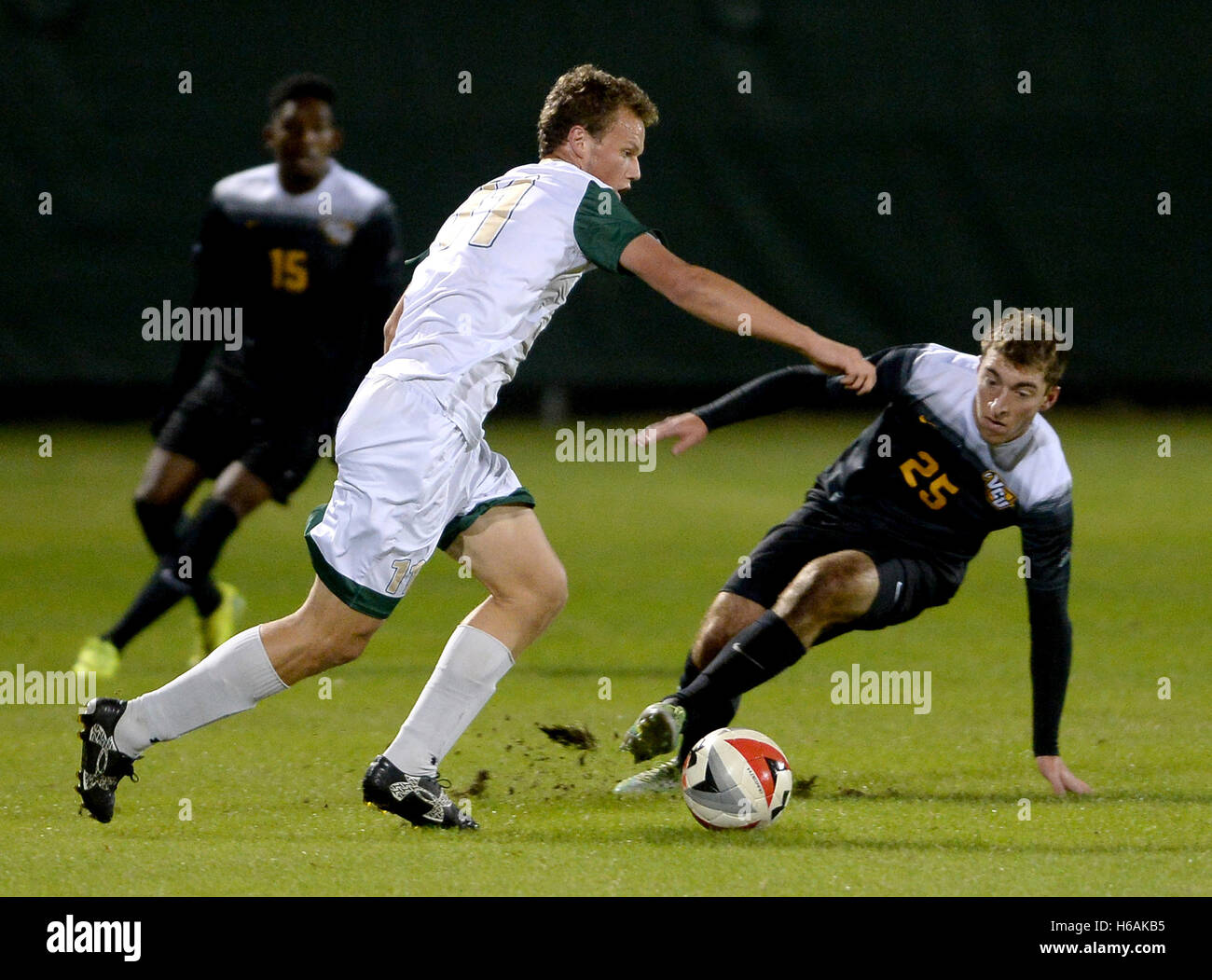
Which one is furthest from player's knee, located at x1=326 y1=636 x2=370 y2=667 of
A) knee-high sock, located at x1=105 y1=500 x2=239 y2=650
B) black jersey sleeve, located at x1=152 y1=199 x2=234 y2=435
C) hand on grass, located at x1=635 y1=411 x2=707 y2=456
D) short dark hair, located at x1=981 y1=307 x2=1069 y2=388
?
black jersey sleeve, located at x1=152 y1=199 x2=234 y2=435

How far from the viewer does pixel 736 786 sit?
479cm

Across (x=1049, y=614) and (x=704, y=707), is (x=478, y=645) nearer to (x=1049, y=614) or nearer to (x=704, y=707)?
(x=704, y=707)

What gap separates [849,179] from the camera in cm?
1552

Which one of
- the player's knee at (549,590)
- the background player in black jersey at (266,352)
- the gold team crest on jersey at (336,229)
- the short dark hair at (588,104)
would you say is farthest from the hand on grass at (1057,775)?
the gold team crest on jersey at (336,229)

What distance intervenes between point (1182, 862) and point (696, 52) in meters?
11.7

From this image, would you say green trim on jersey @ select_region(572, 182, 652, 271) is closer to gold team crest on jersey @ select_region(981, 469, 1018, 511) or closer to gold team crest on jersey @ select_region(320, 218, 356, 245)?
gold team crest on jersey @ select_region(981, 469, 1018, 511)

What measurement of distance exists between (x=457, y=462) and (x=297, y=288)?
3626mm

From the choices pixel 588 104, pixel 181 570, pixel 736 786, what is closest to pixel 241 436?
pixel 181 570

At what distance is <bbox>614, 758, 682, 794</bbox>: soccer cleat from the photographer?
5.45 m

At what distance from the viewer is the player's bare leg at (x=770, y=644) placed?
5289mm

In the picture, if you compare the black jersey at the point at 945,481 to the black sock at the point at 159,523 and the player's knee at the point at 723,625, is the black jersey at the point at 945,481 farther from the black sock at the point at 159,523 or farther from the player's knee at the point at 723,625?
the black sock at the point at 159,523
